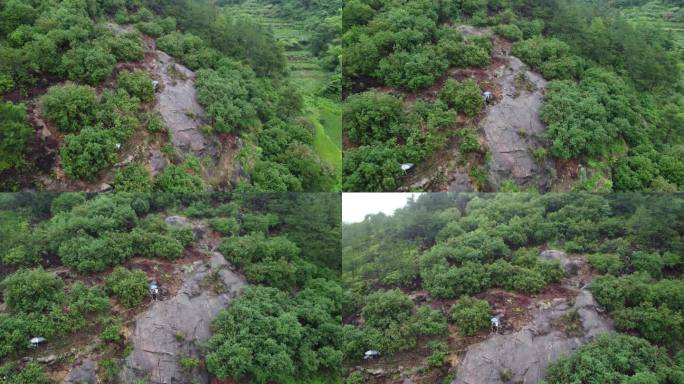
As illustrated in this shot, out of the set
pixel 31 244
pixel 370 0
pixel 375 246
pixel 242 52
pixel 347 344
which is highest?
pixel 370 0

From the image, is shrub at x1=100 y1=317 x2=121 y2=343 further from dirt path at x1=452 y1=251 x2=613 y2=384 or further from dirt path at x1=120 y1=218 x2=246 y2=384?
dirt path at x1=452 y1=251 x2=613 y2=384

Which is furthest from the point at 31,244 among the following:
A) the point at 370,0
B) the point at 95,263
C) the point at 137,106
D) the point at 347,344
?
the point at 370,0

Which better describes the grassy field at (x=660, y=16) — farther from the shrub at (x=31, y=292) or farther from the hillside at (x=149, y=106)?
the shrub at (x=31, y=292)

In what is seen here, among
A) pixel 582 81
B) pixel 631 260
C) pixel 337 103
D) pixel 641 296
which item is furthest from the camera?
pixel 337 103

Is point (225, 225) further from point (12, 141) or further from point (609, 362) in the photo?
point (609, 362)

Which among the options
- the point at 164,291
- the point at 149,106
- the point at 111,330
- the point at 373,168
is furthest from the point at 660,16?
the point at 111,330

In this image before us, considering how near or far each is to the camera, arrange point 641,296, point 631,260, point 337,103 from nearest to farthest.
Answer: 1. point 641,296
2. point 631,260
3. point 337,103

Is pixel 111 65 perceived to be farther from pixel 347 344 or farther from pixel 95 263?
pixel 347 344
